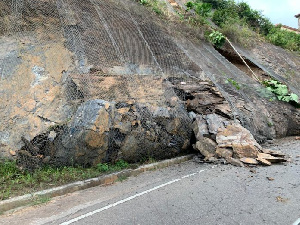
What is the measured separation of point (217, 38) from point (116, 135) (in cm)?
1018

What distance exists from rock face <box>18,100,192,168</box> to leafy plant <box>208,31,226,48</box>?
7.49 meters

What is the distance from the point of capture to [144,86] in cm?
878

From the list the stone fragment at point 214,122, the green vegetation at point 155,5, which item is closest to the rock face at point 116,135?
the stone fragment at point 214,122

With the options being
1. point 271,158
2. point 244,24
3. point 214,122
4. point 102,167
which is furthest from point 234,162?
point 244,24

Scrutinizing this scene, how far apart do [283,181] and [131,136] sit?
12.1ft

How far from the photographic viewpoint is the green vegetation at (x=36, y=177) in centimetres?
536

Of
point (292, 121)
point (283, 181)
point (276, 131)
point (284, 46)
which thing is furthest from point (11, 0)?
point (284, 46)

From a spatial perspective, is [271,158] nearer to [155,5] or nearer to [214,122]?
[214,122]

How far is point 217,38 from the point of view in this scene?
1527cm

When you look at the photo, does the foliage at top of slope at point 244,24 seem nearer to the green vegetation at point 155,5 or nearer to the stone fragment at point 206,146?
the green vegetation at point 155,5

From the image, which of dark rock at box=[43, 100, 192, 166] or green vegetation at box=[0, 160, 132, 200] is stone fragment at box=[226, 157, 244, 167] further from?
green vegetation at box=[0, 160, 132, 200]

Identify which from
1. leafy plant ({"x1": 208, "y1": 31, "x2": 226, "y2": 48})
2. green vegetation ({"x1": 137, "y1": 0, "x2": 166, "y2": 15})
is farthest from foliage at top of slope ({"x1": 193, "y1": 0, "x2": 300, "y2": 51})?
green vegetation ({"x1": 137, "y1": 0, "x2": 166, "y2": 15})

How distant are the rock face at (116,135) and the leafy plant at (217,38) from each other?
749cm

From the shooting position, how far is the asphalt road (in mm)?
4250
